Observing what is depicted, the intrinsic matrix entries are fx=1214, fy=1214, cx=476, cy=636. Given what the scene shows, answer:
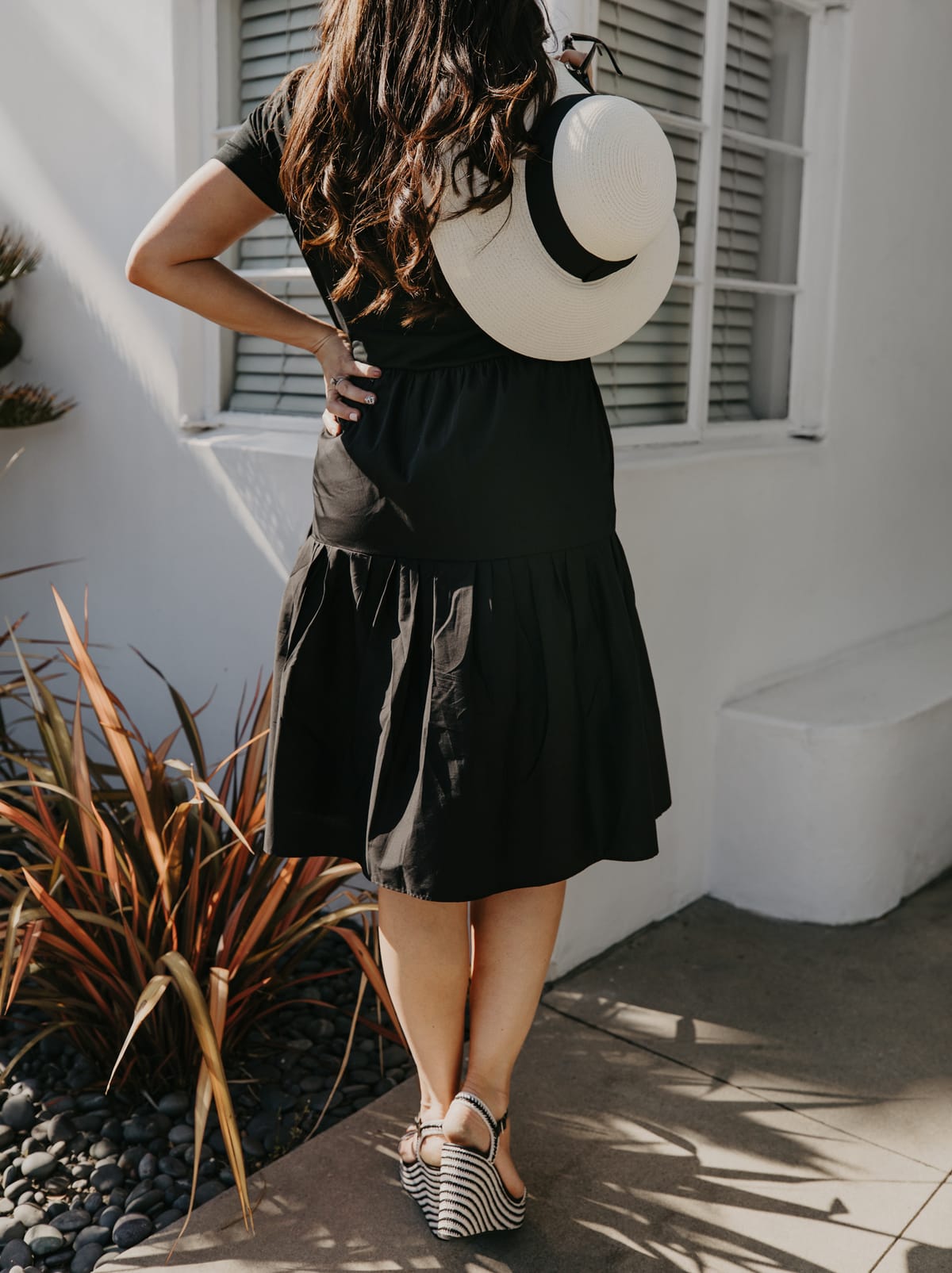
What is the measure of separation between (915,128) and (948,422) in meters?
0.86

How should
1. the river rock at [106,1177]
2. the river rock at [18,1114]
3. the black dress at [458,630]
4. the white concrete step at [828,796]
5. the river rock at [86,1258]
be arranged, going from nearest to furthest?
the black dress at [458,630], the river rock at [86,1258], the river rock at [106,1177], the river rock at [18,1114], the white concrete step at [828,796]

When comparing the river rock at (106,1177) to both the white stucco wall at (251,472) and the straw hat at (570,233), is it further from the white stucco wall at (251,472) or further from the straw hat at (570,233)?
the straw hat at (570,233)

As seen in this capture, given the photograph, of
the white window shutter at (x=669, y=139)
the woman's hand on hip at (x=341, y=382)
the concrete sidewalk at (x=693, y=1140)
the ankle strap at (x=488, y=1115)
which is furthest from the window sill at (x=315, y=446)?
the ankle strap at (x=488, y=1115)

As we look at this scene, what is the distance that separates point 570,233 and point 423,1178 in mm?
1379

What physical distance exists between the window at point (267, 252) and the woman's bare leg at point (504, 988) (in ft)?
4.09

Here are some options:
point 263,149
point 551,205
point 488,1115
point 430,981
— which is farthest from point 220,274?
point 488,1115

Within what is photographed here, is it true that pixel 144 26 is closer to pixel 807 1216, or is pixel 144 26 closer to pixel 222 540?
pixel 222 540

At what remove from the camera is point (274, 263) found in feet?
8.89

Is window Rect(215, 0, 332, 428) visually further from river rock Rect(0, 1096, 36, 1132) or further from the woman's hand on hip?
river rock Rect(0, 1096, 36, 1132)

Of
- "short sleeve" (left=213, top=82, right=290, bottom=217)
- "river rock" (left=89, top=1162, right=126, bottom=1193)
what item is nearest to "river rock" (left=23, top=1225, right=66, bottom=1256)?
"river rock" (left=89, top=1162, right=126, bottom=1193)

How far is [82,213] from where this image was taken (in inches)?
111

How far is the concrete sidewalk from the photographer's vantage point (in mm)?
1762

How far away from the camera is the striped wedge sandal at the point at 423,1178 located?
179cm

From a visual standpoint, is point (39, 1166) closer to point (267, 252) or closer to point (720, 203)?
point (267, 252)
